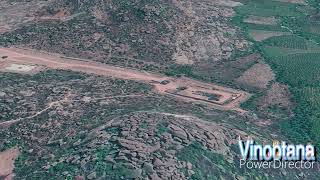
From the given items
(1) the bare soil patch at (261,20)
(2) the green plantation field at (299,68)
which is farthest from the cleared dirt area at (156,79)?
(1) the bare soil patch at (261,20)

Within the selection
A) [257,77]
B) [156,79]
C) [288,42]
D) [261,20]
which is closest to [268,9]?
[261,20]

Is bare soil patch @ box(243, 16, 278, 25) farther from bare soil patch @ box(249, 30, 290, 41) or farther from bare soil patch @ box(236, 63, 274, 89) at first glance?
bare soil patch @ box(236, 63, 274, 89)

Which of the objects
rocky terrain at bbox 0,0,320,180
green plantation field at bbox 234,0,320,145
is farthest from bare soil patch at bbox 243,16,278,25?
green plantation field at bbox 234,0,320,145

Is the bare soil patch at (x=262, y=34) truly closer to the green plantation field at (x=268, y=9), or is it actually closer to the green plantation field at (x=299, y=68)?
the green plantation field at (x=299, y=68)

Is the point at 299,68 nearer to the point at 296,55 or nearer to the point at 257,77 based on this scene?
the point at 296,55

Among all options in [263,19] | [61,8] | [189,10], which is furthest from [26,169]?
[263,19]

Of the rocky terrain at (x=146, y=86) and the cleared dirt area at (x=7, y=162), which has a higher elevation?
the rocky terrain at (x=146, y=86)

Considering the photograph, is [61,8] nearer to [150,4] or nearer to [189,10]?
[150,4]

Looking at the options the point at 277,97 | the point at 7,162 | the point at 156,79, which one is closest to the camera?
the point at 7,162
